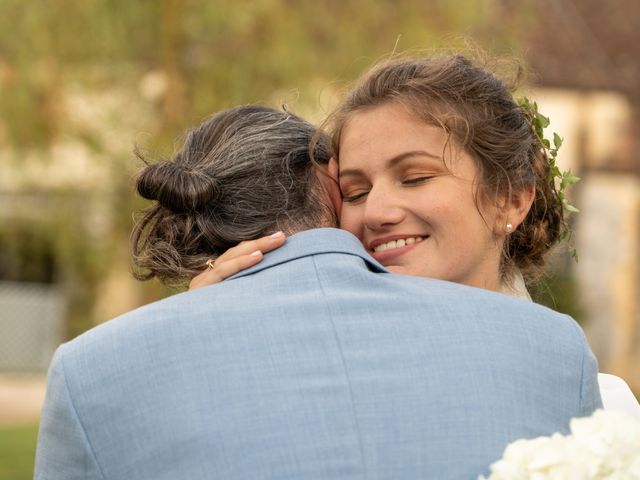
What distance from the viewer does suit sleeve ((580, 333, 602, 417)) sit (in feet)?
7.30

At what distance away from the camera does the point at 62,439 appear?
2.13m

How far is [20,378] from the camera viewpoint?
17.5 meters

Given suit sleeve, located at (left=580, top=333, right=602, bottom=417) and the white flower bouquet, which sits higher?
suit sleeve, located at (left=580, top=333, right=602, bottom=417)

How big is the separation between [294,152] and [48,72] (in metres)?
7.82

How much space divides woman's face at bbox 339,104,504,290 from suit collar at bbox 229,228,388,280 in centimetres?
45

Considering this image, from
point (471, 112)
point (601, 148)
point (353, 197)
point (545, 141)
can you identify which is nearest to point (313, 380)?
point (353, 197)

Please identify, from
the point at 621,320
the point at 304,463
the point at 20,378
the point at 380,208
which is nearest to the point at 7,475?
the point at 380,208

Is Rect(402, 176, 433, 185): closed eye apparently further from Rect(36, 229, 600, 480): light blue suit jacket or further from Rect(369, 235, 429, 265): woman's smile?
Rect(36, 229, 600, 480): light blue suit jacket

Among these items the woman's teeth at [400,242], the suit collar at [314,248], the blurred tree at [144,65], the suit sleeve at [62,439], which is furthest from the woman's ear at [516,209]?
the blurred tree at [144,65]

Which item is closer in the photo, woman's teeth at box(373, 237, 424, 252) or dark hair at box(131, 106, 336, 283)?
dark hair at box(131, 106, 336, 283)

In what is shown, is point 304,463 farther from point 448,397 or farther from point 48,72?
point 48,72

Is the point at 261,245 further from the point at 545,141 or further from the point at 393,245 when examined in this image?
the point at 545,141

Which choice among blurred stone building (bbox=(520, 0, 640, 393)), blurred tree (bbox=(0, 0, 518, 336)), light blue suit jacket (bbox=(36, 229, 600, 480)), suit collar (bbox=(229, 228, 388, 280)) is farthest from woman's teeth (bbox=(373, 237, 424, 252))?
blurred stone building (bbox=(520, 0, 640, 393))

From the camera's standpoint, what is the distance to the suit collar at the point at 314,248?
7.51 feet
